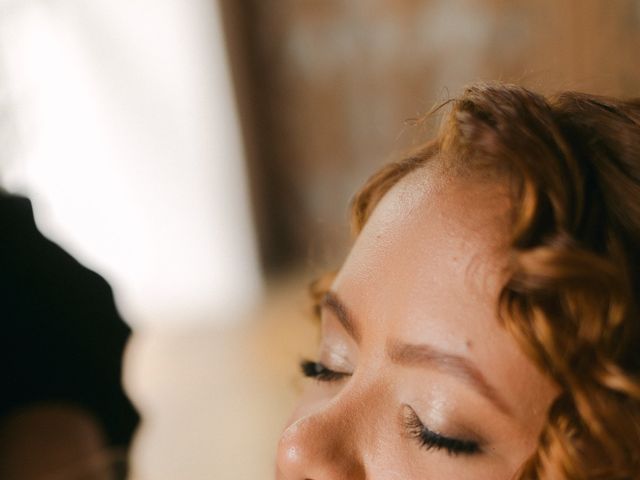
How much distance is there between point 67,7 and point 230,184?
0.95 meters

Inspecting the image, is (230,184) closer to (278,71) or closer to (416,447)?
(278,71)

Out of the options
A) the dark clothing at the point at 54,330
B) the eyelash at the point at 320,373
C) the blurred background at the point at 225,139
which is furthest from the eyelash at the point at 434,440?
the blurred background at the point at 225,139

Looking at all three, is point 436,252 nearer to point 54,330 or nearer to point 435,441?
point 435,441

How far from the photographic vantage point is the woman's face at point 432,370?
0.65m

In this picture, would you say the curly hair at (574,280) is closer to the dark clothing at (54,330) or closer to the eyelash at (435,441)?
the eyelash at (435,441)

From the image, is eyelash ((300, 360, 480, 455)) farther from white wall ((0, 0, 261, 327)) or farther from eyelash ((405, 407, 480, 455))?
white wall ((0, 0, 261, 327))

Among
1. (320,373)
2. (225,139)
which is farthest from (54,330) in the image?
(225,139)

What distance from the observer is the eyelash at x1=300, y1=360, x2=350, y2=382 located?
31.9 inches

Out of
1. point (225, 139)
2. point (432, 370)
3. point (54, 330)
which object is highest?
point (432, 370)

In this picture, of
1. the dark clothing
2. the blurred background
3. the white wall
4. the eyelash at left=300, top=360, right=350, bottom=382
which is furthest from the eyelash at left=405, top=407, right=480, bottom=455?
the white wall

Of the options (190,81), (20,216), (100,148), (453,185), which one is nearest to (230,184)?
(190,81)

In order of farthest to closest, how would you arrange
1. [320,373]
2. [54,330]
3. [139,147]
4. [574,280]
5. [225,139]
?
[225,139]
[139,147]
[54,330]
[320,373]
[574,280]

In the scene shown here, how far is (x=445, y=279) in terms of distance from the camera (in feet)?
2.23

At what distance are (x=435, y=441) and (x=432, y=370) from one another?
69mm
